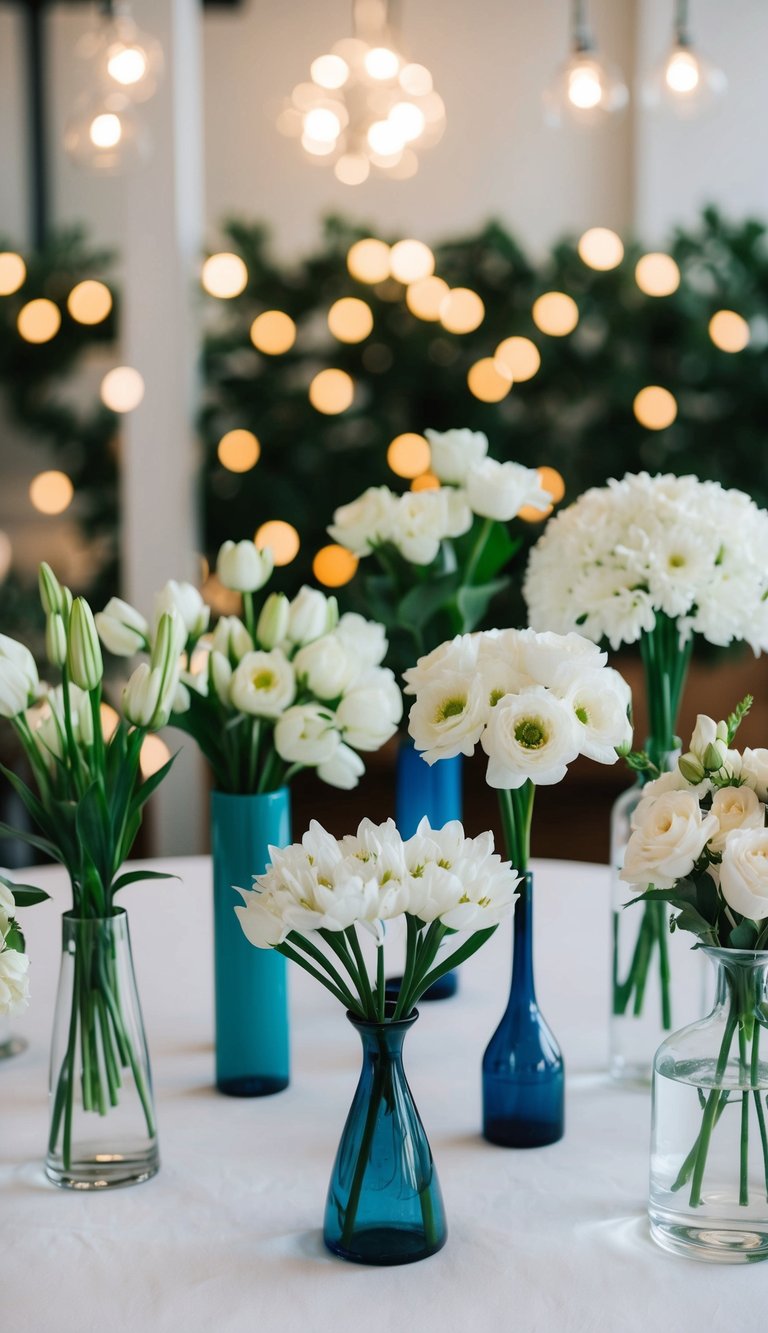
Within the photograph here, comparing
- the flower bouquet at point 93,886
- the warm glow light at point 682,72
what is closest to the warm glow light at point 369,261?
the warm glow light at point 682,72

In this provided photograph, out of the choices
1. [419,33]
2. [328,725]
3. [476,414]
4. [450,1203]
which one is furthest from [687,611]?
[419,33]

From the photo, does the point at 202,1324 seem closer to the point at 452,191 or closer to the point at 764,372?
the point at 764,372

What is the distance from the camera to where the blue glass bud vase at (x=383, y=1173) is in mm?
858

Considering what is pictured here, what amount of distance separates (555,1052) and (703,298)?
2393 mm

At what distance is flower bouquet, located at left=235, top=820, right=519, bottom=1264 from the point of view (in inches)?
31.8

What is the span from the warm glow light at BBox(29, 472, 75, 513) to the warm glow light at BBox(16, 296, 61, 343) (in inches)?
12.8

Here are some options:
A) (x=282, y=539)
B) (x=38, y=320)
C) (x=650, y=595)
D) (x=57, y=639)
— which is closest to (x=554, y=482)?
(x=282, y=539)

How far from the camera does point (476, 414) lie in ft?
10.2

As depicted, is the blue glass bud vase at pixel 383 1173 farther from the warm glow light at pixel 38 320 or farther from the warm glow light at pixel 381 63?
the warm glow light at pixel 38 320

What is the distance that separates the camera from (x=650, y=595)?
3.68 ft

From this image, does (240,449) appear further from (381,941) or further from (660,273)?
(381,941)

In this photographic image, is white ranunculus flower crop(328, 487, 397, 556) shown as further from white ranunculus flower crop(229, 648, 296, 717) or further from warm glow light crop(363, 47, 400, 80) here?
warm glow light crop(363, 47, 400, 80)

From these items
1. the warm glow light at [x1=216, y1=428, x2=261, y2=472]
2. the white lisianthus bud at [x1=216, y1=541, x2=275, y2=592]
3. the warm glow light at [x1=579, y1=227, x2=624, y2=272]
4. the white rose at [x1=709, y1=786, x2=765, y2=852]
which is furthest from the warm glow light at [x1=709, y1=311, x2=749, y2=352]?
the white rose at [x1=709, y1=786, x2=765, y2=852]

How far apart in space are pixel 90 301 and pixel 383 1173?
2.71 m
